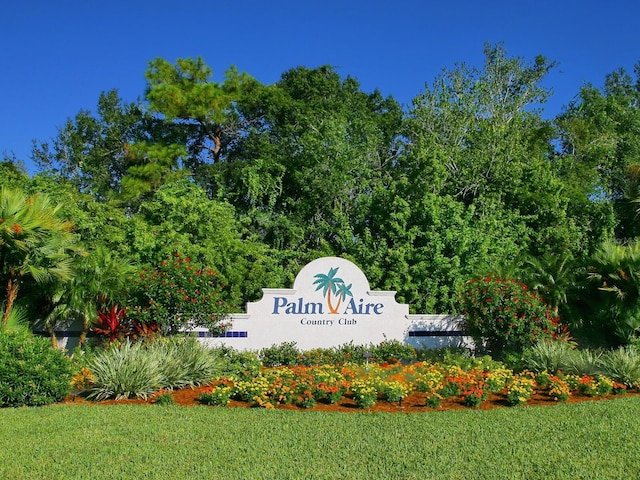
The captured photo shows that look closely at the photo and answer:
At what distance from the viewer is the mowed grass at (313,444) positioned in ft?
21.9

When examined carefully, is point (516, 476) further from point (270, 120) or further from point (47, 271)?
point (270, 120)

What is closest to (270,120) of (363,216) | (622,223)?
(363,216)

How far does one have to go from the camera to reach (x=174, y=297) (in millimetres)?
13805

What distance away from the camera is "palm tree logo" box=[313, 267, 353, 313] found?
53.9ft

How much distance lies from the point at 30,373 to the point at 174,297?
13.1 feet

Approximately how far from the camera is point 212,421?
8.96m

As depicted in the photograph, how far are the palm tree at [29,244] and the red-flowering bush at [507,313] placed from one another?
922cm

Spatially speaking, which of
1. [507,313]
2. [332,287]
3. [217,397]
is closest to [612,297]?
[507,313]

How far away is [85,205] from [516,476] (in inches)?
738

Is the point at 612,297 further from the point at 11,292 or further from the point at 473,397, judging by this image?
the point at 11,292

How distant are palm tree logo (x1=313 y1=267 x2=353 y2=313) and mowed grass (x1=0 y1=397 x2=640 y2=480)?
6.76 m

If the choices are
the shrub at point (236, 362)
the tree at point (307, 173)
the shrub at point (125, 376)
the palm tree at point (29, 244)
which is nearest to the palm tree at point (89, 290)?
the palm tree at point (29, 244)

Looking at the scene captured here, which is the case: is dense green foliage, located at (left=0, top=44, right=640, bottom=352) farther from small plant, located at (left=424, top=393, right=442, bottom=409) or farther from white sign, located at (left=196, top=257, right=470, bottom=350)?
small plant, located at (left=424, top=393, right=442, bottom=409)

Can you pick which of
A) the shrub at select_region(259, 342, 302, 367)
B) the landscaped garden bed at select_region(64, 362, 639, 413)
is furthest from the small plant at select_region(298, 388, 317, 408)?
the shrub at select_region(259, 342, 302, 367)
